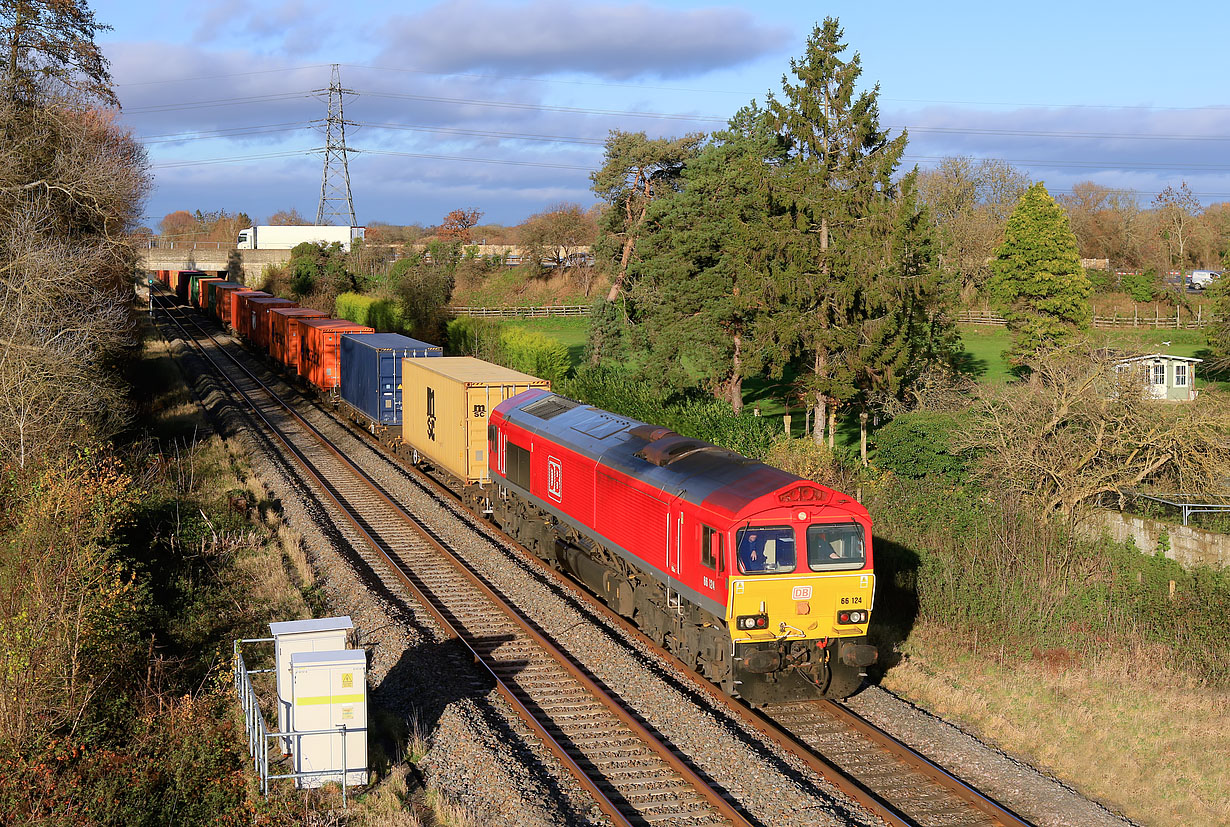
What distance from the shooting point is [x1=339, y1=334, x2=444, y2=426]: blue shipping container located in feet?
101

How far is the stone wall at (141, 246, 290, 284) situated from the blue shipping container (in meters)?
61.1

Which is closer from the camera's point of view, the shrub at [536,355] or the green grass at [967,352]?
the shrub at [536,355]

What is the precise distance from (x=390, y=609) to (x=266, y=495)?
10.5 m

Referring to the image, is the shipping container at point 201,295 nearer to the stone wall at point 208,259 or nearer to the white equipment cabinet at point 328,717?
the stone wall at point 208,259

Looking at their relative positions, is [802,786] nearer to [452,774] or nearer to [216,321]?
[452,774]

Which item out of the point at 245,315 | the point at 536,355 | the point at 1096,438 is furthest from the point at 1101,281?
the point at 245,315

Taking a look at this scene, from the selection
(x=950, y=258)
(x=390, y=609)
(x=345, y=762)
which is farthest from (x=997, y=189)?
(x=345, y=762)

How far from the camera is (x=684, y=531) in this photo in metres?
14.3

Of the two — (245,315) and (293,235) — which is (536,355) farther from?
(293,235)

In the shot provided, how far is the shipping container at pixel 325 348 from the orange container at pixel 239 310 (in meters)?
19.3

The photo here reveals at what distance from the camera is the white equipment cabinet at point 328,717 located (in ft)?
36.9

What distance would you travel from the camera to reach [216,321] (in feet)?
245

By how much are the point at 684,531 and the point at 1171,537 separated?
13.3 metres

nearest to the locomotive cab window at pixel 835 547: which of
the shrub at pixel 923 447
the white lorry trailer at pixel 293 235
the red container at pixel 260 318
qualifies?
the shrub at pixel 923 447
